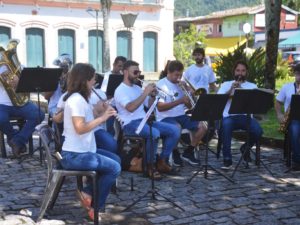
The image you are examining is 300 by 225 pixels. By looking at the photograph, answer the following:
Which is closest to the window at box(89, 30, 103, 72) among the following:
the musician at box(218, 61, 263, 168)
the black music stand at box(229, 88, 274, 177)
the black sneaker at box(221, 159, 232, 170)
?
the musician at box(218, 61, 263, 168)

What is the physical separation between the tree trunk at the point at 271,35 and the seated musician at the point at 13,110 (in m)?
5.18

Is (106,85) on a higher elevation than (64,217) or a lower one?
higher

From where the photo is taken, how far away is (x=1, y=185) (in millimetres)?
5910

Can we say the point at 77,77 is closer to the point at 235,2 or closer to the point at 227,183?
the point at 227,183

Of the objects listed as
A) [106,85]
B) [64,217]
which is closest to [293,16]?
[106,85]

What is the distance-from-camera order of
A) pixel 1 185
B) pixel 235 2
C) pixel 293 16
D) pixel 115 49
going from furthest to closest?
pixel 235 2, pixel 293 16, pixel 115 49, pixel 1 185

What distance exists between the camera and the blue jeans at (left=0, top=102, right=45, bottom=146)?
7277 mm

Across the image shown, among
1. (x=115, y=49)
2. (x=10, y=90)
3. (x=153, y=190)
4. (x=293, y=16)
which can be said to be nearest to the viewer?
(x=153, y=190)

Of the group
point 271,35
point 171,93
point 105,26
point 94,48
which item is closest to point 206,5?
point 94,48

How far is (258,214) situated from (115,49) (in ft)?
79.2

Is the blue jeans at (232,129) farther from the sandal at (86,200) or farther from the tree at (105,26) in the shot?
the tree at (105,26)

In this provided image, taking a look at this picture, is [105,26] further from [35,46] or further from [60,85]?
[60,85]

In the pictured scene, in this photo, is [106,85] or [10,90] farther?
[106,85]

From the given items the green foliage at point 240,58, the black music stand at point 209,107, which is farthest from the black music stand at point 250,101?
the green foliage at point 240,58
